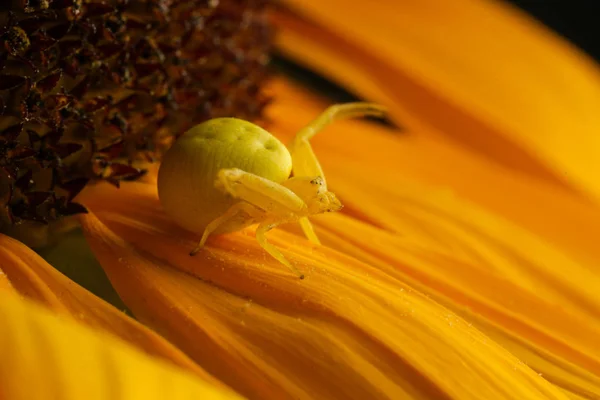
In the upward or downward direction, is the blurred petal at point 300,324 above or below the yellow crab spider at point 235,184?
below

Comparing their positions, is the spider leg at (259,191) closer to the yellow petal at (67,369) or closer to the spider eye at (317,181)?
the spider eye at (317,181)

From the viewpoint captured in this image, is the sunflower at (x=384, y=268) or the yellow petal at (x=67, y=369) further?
the sunflower at (x=384, y=268)

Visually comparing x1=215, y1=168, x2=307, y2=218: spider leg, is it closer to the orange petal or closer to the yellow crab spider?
the yellow crab spider

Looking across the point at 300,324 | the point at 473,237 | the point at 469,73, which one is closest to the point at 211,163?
the point at 300,324

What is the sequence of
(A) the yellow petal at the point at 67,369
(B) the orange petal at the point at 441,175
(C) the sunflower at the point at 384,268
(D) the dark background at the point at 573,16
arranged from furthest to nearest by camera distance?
(D) the dark background at the point at 573,16
(B) the orange petal at the point at 441,175
(C) the sunflower at the point at 384,268
(A) the yellow petal at the point at 67,369

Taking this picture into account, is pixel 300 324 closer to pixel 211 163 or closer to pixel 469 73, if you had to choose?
pixel 211 163

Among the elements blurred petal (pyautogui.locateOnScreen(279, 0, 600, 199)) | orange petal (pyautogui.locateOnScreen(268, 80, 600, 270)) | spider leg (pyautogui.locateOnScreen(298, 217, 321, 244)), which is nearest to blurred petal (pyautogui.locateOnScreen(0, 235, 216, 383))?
spider leg (pyautogui.locateOnScreen(298, 217, 321, 244))

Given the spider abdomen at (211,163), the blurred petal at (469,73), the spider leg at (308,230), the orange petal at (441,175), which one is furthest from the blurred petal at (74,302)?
the blurred petal at (469,73)
